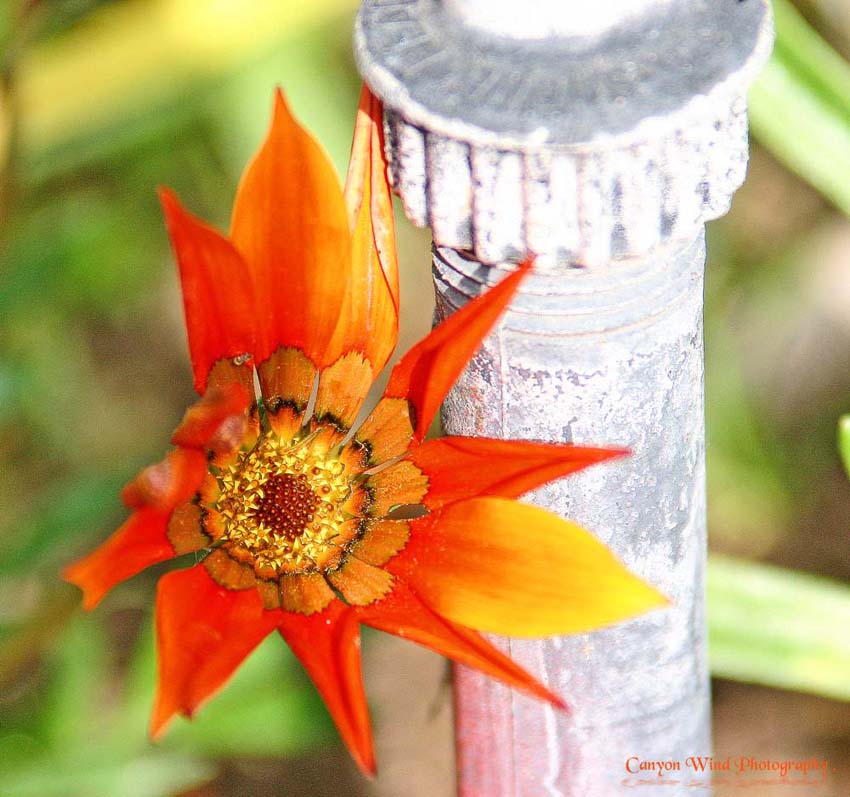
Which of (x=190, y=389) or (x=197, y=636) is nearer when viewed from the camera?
(x=197, y=636)

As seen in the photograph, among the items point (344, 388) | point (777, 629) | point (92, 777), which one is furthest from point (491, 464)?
point (92, 777)

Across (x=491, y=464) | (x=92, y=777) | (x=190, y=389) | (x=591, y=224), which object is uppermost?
(x=591, y=224)

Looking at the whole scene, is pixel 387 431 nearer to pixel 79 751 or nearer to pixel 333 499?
pixel 333 499

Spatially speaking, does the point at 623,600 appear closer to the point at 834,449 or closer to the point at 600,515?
the point at 600,515

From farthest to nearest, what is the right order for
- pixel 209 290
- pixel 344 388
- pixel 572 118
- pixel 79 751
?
pixel 79 751
pixel 344 388
pixel 209 290
pixel 572 118

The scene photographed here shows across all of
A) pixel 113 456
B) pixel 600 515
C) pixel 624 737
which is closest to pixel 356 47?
pixel 600 515

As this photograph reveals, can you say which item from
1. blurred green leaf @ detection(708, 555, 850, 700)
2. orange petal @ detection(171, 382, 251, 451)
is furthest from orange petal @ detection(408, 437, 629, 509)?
blurred green leaf @ detection(708, 555, 850, 700)

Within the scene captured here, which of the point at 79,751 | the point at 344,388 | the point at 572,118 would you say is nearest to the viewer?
the point at 572,118

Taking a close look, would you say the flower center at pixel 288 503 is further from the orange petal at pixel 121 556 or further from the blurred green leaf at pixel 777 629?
the blurred green leaf at pixel 777 629
